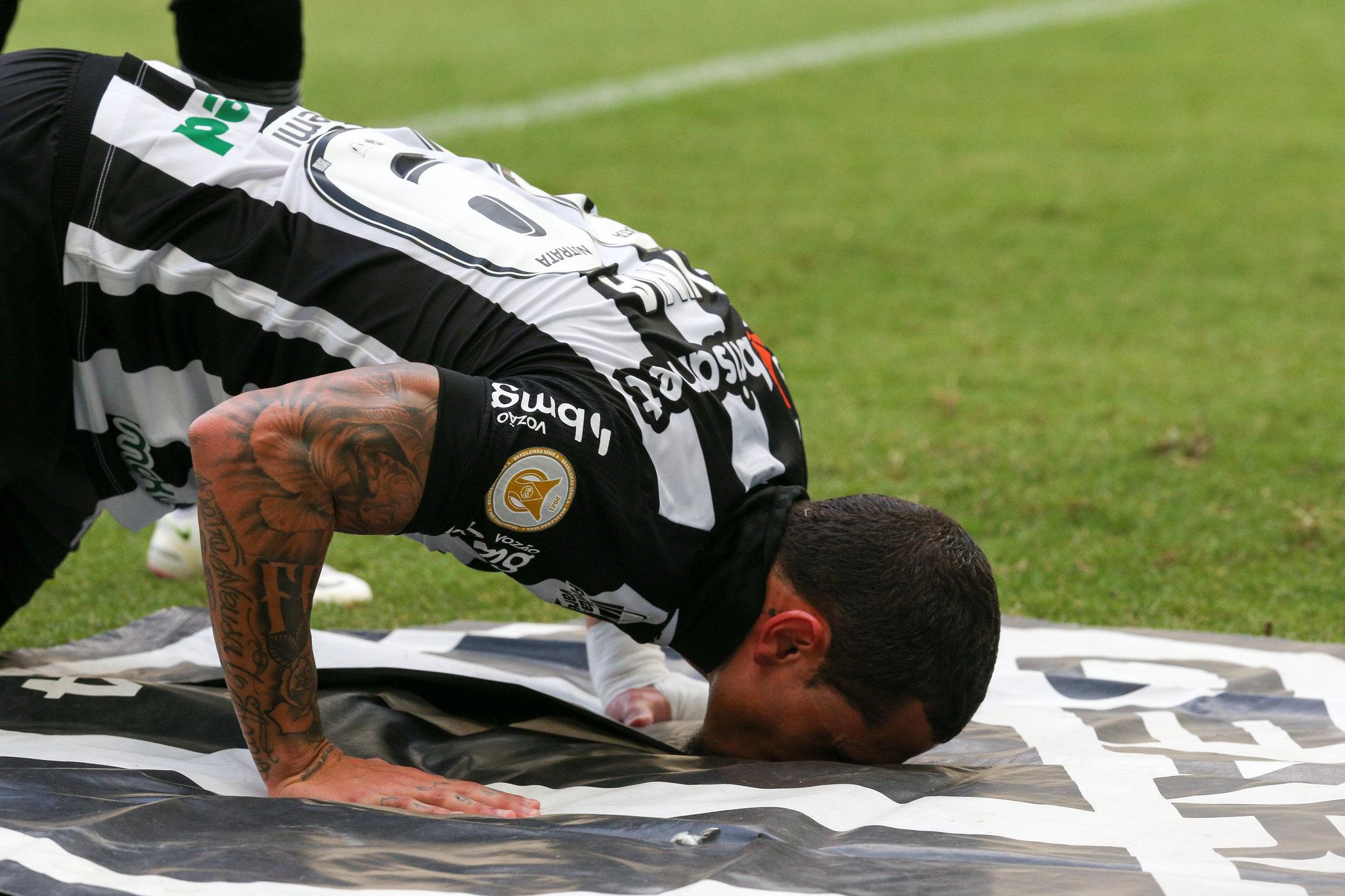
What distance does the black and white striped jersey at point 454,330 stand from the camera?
2.05 metres

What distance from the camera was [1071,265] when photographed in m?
6.88

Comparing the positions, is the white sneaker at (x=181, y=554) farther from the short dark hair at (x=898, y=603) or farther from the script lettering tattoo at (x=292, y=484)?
the short dark hair at (x=898, y=603)

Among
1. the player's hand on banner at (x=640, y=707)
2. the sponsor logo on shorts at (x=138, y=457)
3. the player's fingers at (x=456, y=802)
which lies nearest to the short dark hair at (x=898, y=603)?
the player's fingers at (x=456, y=802)

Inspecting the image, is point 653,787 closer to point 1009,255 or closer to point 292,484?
point 292,484

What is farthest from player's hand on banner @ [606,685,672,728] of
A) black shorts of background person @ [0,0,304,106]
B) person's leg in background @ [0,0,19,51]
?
person's leg in background @ [0,0,19,51]

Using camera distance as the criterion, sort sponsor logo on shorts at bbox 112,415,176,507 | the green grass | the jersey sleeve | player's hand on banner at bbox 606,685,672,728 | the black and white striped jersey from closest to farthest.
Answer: the jersey sleeve
the black and white striped jersey
sponsor logo on shorts at bbox 112,415,176,507
player's hand on banner at bbox 606,685,672,728
the green grass

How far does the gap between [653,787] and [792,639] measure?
0.30 metres

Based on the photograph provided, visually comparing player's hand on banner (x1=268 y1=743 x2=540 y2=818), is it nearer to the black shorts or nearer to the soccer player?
the soccer player

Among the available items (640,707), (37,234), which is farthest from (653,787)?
(37,234)

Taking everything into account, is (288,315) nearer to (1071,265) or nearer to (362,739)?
(362,739)

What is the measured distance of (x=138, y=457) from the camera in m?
2.39

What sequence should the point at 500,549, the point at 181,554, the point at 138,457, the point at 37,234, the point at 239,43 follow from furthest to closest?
the point at 181,554 < the point at 239,43 < the point at 138,457 < the point at 37,234 < the point at 500,549

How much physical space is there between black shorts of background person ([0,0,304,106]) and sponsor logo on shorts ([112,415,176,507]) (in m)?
0.88

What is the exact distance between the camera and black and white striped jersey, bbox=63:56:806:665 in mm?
2049
